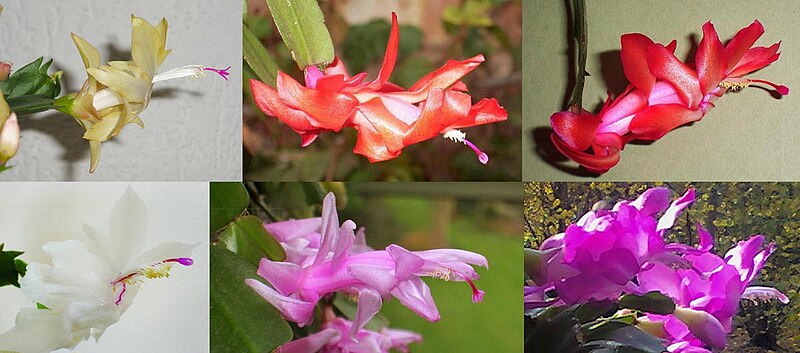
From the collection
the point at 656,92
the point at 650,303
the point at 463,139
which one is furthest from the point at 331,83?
the point at 650,303

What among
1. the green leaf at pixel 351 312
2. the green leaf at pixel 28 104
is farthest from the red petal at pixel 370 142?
the green leaf at pixel 28 104

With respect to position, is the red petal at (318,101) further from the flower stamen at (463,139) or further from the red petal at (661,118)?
the red petal at (661,118)

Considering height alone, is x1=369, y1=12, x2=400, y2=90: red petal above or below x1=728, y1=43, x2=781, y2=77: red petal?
above

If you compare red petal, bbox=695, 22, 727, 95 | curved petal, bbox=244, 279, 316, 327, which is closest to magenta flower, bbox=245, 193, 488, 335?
curved petal, bbox=244, 279, 316, 327

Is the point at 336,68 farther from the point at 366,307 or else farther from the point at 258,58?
the point at 366,307

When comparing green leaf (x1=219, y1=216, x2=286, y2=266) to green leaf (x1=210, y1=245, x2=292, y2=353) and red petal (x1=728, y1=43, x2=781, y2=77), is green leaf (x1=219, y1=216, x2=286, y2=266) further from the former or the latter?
red petal (x1=728, y1=43, x2=781, y2=77)
